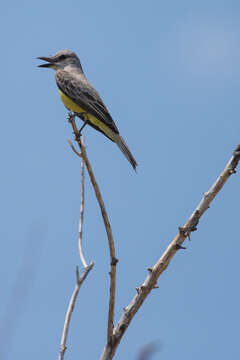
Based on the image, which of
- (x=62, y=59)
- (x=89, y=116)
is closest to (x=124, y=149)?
(x=89, y=116)

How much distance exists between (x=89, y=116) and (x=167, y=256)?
16.7 ft

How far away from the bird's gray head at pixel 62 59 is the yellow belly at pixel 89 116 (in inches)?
44.9

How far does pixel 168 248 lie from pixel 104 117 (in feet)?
15.8

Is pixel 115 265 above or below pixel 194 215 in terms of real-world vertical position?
below

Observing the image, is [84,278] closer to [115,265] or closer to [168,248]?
[115,265]

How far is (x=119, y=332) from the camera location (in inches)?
133

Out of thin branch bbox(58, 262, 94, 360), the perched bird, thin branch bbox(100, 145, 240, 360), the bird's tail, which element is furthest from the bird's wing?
thin branch bbox(58, 262, 94, 360)

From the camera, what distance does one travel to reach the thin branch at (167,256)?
3398mm

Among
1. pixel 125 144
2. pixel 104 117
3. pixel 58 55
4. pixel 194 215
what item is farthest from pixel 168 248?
pixel 58 55

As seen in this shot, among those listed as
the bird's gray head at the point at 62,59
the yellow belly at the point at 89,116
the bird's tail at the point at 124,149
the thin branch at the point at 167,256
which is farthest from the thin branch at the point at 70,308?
the bird's gray head at the point at 62,59

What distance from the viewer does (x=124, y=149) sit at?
300 inches

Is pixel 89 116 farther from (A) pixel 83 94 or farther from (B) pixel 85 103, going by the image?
(A) pixel 83 94

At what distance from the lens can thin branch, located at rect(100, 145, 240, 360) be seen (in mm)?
3398

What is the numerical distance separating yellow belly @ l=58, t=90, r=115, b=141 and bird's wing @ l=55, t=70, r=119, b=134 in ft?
0.18
